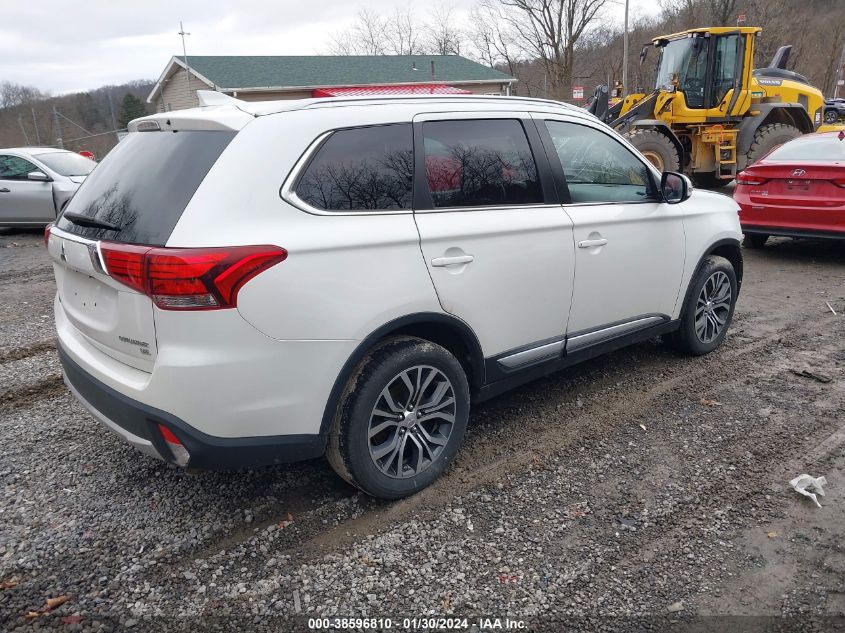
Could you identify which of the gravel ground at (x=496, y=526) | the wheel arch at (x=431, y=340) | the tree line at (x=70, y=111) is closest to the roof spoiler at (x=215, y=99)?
the wheel arch at (x=431, y=340)

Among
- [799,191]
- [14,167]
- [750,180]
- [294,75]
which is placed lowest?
[799,191]

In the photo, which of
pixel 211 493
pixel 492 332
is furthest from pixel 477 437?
pixel 211 493

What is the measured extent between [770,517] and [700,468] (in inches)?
18.3

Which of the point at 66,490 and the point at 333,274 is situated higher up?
the point at 333,274

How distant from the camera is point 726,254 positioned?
5.12 m

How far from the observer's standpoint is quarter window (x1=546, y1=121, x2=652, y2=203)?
3.79m

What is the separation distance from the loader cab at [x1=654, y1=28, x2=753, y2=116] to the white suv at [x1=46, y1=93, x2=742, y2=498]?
34.9 feet

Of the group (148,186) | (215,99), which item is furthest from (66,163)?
(148,186)

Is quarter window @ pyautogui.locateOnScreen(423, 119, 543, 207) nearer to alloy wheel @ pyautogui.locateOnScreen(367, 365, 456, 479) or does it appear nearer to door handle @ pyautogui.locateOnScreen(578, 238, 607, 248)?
door handle @ pyautogui.locateOnScreen(578, 238, 607, 248)

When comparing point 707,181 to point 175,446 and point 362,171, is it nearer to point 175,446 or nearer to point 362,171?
point 362,171

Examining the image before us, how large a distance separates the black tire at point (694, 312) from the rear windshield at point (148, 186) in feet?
11.4

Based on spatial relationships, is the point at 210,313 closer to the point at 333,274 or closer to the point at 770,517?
the point at 333,274

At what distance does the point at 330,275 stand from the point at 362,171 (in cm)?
56

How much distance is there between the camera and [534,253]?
136 inches
